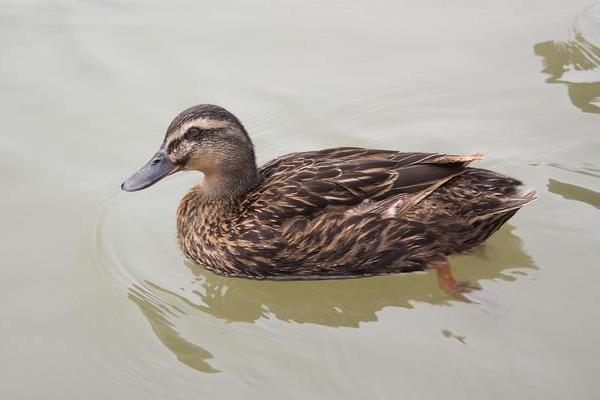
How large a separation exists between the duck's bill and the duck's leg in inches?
82.7

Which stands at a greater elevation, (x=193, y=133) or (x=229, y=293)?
(x=193, y=133)

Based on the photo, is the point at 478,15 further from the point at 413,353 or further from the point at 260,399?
the point at 260,399

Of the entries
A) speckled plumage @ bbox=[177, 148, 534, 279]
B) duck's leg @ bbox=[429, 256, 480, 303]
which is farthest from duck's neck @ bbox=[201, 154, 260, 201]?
duck's leg @ bbox=[429, 256, 480, 303]

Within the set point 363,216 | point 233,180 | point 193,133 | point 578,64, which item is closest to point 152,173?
point 193,133

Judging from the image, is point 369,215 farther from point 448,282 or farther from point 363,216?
point 448,282

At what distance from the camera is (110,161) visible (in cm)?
838

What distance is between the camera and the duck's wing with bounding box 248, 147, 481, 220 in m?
6.93

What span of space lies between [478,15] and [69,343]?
19.0ft

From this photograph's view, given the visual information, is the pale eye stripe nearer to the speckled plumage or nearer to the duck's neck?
the duck's neck

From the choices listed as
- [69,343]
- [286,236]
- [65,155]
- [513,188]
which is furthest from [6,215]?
[513,188]

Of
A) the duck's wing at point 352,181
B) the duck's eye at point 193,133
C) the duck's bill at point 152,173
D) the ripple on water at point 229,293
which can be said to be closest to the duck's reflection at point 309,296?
the ripple on water at point 229,293

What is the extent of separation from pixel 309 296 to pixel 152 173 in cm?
150

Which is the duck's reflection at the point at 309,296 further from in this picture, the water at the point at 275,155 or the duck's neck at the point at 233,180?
the duck's neck at the point at 233,180

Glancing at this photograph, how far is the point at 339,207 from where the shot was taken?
694 cm
